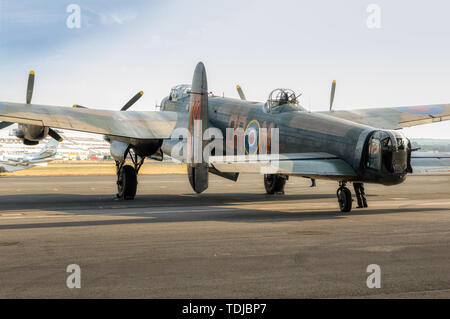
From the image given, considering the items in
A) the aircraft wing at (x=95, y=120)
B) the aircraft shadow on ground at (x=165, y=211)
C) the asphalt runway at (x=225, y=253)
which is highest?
the aircraft wing at (x=95, y=120)

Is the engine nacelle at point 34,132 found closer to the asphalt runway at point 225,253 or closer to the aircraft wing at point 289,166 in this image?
the asphalt runway at point 225,253

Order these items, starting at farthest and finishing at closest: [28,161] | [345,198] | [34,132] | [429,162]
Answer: [28,161], [34,132], [429,162], [345,198]

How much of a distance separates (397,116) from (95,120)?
15499 millimetres

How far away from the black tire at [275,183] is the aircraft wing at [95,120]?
18.7 feet

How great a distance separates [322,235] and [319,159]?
535 centimetres

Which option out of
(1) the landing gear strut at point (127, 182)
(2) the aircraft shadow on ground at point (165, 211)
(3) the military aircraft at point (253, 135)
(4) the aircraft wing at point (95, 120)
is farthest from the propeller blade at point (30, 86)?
(1) the landing gear strut at point (127, 182)

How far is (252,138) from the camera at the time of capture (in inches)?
850

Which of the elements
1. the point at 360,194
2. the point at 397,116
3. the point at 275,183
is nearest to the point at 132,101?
the point at 275,183

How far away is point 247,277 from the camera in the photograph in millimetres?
7922

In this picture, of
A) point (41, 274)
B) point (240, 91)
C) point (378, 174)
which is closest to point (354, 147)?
point (378, 174)

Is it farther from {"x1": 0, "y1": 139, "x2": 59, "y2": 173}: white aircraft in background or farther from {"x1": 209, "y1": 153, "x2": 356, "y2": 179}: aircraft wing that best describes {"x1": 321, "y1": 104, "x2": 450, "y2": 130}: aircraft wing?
{"x1": 0, "y1": 139, "x2": 59, "y2": 173}: white aircraft in background

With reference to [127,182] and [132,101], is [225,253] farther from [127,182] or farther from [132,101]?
[132,101]

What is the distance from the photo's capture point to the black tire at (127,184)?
2384 cm

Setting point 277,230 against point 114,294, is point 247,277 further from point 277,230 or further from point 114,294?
point 277,230
